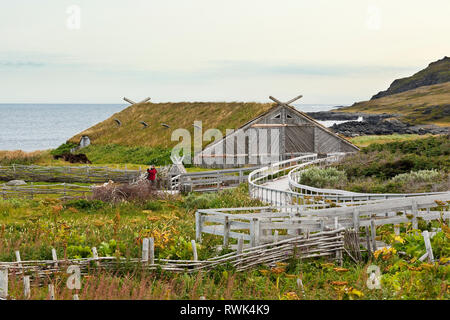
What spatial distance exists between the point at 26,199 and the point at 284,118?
63.5 feet

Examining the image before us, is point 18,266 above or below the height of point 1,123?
below

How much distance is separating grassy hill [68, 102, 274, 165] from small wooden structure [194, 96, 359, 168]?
866 millimetres

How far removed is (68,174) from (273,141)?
13653 millimetres

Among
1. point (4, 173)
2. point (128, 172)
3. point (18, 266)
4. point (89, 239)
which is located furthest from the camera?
point (4, 173)

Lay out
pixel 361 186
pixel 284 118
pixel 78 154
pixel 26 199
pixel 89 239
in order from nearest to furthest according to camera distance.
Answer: pixel 89 239 → pixel 361 186 → pixel 26 199 → pixel 284 118 → pixel 78 154

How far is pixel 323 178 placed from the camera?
24.0 metres

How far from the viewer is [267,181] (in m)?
28.5

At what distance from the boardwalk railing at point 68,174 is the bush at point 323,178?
35.6ft

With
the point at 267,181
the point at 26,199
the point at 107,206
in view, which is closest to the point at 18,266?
the point at 107,206

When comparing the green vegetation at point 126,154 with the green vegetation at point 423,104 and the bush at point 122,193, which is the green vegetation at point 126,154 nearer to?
the bush at point 122,193

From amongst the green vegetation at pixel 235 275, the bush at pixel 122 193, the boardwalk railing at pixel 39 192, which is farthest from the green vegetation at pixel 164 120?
the green vegetation at pixel 235 275

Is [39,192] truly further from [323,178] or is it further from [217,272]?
[217,272]

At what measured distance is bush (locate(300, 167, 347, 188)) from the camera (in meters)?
23.6
